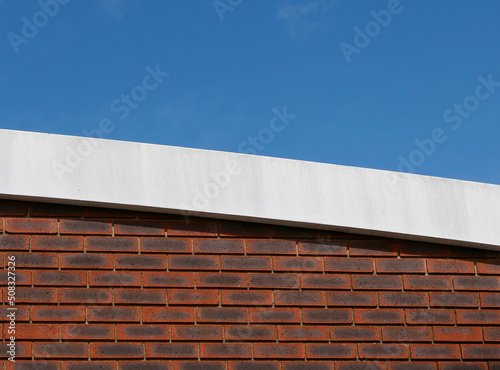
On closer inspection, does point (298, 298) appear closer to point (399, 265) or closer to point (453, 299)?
point (399, 265)

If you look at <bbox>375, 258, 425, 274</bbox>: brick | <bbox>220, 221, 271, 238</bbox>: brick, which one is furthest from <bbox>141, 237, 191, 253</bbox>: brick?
<bbox>375, 258, 425, 274</bbox>: brick

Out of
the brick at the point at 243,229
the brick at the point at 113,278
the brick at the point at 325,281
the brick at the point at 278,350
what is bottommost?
the brick at the point at 278,350

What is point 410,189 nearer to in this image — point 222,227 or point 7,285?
point 222,227

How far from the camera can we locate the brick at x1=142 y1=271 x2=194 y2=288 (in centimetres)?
464

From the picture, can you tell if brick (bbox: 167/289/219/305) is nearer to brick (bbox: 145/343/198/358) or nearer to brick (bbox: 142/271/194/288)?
brick (bbox: 142/271/194/288)

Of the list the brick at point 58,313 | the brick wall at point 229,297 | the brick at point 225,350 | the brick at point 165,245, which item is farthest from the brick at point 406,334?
the brick at point 58,313

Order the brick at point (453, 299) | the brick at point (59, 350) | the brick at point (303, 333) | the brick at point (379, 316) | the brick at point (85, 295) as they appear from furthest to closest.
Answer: the brick at point (453, 299)
the brick at point (379, 316)
the brick at point (303, 333)
the brick at point (85, 295)
the brick at point (59, 350)

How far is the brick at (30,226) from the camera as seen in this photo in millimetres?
4637

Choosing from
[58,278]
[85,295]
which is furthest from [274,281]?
[58,278]

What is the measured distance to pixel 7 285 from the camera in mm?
4535

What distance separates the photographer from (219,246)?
4762mm

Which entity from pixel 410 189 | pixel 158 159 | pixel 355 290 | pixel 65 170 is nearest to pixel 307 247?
pixel 355 290

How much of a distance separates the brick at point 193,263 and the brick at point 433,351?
1278mm

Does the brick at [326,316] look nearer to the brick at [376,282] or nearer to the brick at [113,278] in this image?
the brick at [376,282]
